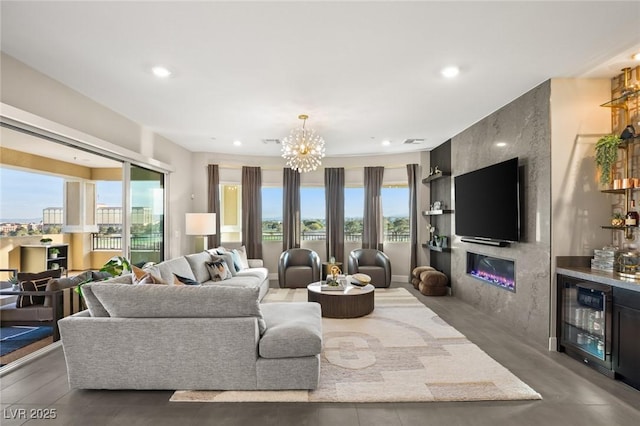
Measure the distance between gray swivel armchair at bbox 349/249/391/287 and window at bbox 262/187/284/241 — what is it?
6.85 feet

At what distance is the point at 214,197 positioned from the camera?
735 centimetres

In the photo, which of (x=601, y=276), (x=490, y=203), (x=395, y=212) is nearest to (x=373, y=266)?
(x=395, y=212)

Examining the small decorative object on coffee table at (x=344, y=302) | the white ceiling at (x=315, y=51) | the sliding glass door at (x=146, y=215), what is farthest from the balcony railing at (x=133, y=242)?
the small decorative object on coffee table at (x=344, y=302)

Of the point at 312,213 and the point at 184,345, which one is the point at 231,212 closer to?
the point at 312,213

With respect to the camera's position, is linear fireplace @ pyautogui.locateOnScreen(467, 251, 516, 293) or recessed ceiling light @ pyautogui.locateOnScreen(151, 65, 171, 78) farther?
linear fireplace @ pyautogui.locateOnScreen(467, 251, 516, 293)

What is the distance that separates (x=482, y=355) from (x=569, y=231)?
163 cm

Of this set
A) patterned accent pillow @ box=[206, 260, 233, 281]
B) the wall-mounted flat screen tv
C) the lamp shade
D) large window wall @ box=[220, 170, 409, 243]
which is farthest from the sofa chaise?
large window wall @ box=[220, 170, 409, 243]

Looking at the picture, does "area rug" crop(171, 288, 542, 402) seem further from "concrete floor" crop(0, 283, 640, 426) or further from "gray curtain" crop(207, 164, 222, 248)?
"gray curtain" crop(207, 164, 222, 248)

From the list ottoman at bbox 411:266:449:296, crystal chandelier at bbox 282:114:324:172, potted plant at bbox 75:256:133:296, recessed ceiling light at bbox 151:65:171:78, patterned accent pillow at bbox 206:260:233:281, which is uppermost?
recessed ceiling light at bbox 151:65:171:78

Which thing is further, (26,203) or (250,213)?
(250,213)

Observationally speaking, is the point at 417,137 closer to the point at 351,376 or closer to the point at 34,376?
the point at 351,376

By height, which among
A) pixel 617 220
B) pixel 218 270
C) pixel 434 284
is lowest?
pixel 434 284

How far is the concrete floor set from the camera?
225 cm

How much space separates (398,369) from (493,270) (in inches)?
105
